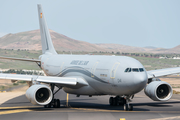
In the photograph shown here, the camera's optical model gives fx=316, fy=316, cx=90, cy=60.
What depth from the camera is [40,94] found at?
27969mm

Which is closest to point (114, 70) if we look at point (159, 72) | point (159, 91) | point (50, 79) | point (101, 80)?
point (101, 80)

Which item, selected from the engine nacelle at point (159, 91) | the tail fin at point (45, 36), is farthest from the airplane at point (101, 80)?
the tail fin at point (45, 36)

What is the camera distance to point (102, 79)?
89.0 feet

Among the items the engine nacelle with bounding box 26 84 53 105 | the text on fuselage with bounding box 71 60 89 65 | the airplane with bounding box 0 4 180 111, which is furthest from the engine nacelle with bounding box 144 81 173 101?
the engine nacelle with bounding box 26 84 53 105

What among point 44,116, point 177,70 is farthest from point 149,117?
point 177,70

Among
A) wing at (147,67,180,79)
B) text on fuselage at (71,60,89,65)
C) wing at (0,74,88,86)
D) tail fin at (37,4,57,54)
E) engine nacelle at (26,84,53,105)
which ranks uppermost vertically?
tail fin at (37,4,57,54)

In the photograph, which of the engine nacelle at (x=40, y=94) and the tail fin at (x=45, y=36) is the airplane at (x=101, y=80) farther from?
the tail fin at (x=45, y=36)

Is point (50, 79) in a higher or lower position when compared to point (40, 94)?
higher

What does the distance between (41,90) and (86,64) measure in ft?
17.4

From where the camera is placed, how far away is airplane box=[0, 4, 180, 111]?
82.3 ft

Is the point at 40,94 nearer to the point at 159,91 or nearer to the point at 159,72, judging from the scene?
the point at 159,91

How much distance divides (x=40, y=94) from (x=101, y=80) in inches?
219

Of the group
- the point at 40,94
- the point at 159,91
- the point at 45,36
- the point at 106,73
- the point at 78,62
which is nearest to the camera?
the point at 106,73

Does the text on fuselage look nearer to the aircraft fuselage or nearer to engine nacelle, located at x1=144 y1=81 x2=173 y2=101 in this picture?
the aircraft fuselage
